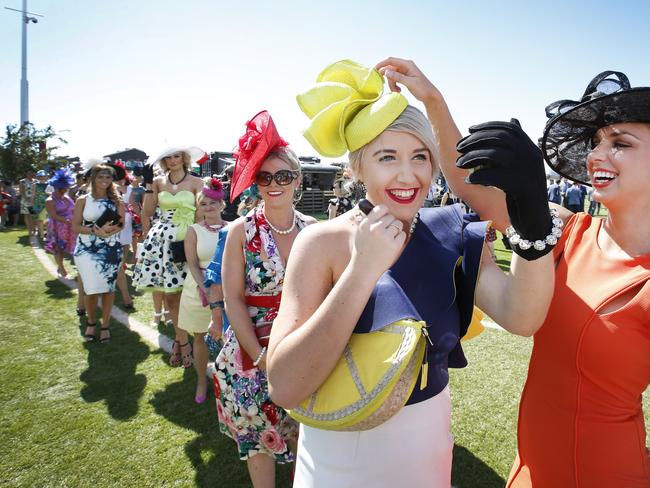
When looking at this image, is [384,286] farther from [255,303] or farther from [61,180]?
[61,180]

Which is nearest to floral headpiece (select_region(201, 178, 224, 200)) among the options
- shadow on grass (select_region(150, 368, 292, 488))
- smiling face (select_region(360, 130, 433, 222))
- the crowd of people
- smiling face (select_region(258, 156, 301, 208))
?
smiling face (select_region(258, 156, 301, 208))

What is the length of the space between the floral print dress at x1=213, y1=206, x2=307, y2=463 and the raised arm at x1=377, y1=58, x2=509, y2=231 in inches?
47.9

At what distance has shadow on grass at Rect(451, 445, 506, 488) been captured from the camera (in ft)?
9.02

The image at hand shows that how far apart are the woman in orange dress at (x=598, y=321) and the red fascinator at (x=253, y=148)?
1.09 meters

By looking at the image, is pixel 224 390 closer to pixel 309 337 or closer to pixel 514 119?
pixel 309 337

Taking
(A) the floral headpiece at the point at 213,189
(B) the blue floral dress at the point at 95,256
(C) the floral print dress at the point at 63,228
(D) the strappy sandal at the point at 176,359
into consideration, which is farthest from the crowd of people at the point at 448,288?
(C) the floral print dress at the point at 63,228

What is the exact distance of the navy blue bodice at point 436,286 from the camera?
3.75ft

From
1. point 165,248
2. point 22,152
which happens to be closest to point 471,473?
point 165,248

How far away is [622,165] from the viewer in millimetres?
1345

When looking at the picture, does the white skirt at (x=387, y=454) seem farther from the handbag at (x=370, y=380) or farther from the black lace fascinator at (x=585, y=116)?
the black lace fascinator at (x=585, y=116)

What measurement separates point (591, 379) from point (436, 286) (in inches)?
26.1

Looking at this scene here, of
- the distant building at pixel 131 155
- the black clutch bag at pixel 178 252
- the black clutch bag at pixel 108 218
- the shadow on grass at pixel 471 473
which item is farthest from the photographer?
the distant building at pixel 131 155

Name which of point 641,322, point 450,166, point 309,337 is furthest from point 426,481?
point 450,166

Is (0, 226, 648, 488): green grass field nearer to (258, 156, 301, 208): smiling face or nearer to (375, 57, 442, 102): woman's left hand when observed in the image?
(258, 156, 301, 208): smiling face
